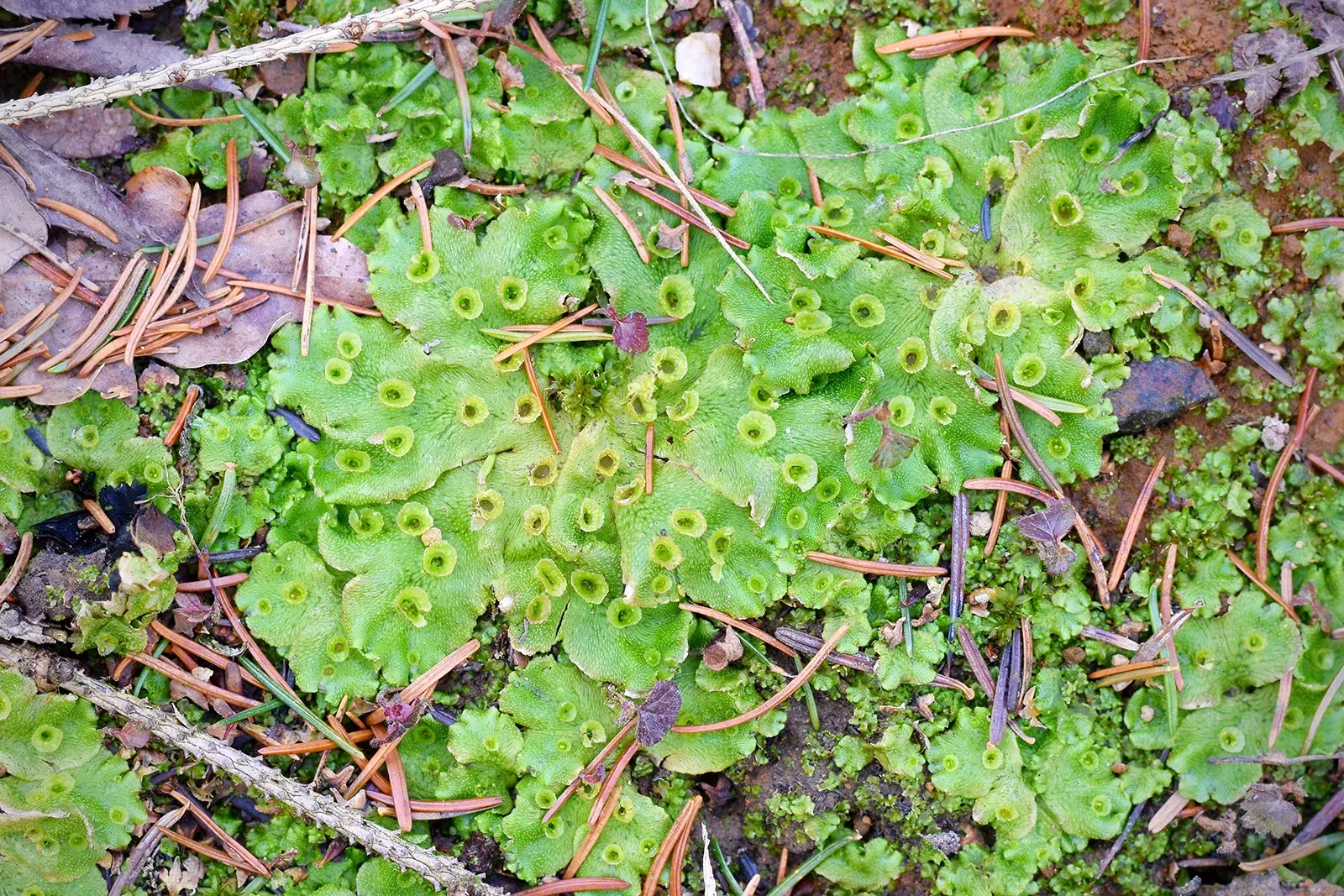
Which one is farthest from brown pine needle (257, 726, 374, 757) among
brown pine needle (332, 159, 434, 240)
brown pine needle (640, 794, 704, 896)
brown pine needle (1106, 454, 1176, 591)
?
brown pine needle (1106, 454, 1176, 591)

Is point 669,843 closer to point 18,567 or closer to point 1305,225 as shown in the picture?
point 18,567

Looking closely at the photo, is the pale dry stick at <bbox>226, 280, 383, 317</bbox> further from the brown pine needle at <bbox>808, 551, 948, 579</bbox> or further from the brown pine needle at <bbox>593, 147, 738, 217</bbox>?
the brown pine needle at <bbox>808, 551, 948, 579</bbox>

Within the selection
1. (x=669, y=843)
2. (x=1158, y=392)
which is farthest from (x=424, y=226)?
(x=1158, y=392)

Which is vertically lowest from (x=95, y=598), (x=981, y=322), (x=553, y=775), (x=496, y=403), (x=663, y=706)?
(x=553, y=775)

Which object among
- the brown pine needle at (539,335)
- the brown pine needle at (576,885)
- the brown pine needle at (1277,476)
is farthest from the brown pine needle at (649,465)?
the brown pine needle at (1277,476)

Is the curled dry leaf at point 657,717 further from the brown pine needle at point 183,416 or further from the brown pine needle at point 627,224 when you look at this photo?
the brown pine needle at point 183,416

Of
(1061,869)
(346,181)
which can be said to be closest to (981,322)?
(1061,869)

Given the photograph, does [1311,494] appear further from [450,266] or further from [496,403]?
[450,266]
